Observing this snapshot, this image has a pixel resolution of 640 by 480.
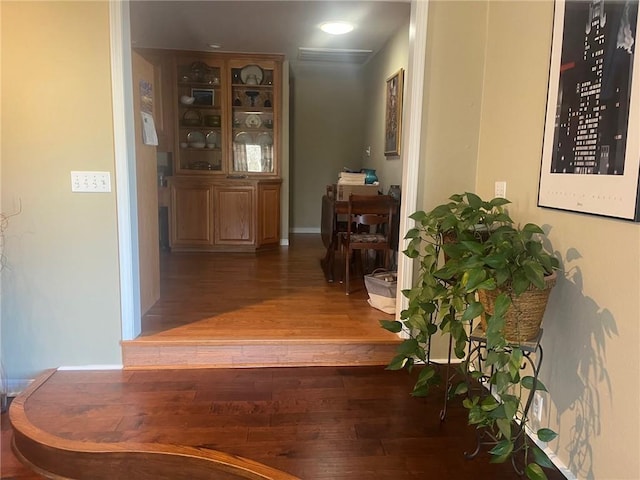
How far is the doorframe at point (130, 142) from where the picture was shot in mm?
2297

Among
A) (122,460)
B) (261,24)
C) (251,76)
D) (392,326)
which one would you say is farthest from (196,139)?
(122,460)

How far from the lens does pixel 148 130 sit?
2.90m

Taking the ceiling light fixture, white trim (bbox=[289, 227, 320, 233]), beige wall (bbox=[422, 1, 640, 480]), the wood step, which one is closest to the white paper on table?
the wood step

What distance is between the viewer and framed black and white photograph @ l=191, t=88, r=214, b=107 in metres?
5.45

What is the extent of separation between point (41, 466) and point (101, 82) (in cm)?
181

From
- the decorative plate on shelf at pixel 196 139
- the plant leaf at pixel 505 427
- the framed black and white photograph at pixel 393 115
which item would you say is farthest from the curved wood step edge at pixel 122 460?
the decorative plate on shelf at pixel 196 139

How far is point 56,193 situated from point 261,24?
2669 mm

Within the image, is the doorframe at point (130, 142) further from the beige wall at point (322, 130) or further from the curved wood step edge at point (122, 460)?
the beige wall at point (322, 130)

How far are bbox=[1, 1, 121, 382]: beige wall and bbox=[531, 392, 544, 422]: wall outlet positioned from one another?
2.18 m

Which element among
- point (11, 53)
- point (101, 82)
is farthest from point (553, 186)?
point (11, 53)

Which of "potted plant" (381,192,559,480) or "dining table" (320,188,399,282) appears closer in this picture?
"potted plant" (381,192,559,480)

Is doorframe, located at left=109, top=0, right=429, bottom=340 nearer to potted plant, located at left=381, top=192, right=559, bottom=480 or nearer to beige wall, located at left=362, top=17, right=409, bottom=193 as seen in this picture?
potted plant, located at left=381, top=192, right=559, bottom=480

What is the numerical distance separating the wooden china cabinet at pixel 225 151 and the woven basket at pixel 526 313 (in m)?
3.96

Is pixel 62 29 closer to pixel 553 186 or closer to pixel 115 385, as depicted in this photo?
pixel 115 385
